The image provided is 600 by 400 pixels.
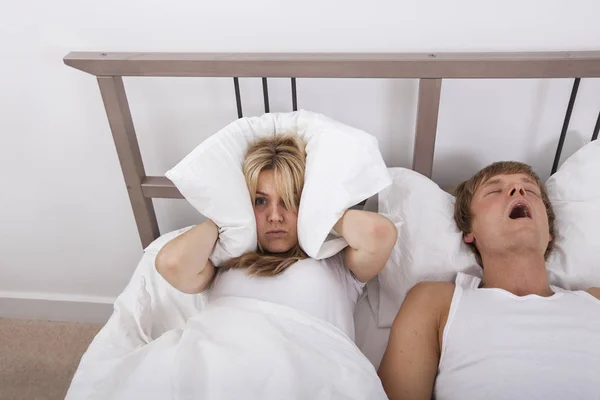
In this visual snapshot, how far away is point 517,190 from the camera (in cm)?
109

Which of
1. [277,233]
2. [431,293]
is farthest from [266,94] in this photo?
[431,293]

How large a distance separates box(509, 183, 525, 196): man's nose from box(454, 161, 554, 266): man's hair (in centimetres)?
5

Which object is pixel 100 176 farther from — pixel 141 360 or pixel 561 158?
pixel 561 158

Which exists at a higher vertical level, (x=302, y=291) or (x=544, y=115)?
(x=544, y=115)

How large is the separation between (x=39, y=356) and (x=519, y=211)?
1582 mm

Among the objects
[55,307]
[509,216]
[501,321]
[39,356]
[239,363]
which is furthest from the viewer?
[55,307]

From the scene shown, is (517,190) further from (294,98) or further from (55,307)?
(55,307)

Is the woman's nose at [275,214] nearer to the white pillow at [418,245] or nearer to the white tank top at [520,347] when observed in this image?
the white pillow at [418,245]

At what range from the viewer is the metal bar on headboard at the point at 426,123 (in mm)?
1092

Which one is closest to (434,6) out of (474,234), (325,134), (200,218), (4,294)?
(325,134)

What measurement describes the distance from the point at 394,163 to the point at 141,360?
81cm

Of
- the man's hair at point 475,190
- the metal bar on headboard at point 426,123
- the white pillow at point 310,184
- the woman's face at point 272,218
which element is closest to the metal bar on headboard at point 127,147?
the white pillow at point 310,184

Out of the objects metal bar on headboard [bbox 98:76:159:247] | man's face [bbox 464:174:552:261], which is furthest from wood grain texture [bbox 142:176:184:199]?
man's face [bbox 464:174:552:261]

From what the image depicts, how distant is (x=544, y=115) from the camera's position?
123cm
